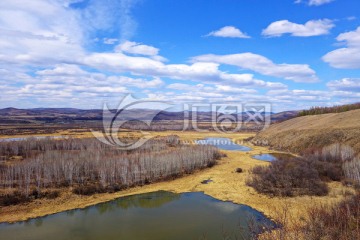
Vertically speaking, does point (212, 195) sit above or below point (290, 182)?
below

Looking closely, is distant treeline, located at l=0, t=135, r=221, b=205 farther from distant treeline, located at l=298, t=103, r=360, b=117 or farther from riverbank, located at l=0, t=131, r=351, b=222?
distant treeline, located at l=298, t=103, r=360, b=117

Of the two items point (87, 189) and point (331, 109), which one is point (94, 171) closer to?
point (87, 189)

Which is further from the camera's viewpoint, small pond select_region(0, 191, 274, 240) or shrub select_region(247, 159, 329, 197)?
shrub select_region(247, 159, 329, 197)

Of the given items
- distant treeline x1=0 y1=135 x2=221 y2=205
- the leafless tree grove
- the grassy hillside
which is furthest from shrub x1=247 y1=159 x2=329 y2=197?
the grassy hillside

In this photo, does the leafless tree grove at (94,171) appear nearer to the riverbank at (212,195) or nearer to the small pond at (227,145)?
the riverbank at (212,195)

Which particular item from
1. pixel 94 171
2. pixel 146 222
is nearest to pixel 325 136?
pixel 94 171

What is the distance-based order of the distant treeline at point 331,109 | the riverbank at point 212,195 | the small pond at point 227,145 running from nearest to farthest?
the riverbank at point 212,195
the small pond at point 227,145
the distant treeline at point 331,109

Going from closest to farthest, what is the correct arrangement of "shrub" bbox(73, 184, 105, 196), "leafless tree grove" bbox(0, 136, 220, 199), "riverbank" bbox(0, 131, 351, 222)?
"riverbank" bbox(0, 131, 351, 222), "shrub" bbox(73, 184, 105, 196), "leafless tree grove" bbox(0, 136, 220, 199)

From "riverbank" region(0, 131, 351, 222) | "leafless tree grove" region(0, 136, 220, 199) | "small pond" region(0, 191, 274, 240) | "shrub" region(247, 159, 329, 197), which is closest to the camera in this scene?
"small pond" region(0, 191, 274, 240)

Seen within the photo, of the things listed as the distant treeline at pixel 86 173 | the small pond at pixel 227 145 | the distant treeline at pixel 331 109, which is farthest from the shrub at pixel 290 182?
the distant treeline at pixel 331 109
